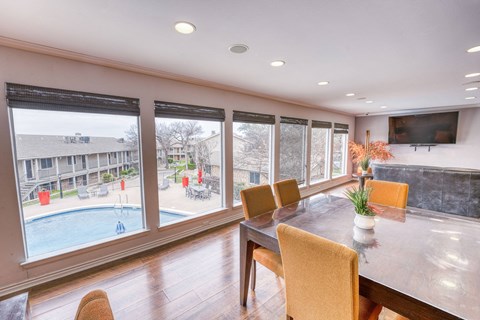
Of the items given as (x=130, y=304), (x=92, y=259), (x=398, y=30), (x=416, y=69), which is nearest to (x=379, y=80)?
(x=416, y=69)

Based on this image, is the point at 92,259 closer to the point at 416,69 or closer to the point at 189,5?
the point at 189,5

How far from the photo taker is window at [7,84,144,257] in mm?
2018

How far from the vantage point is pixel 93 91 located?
7.34 ft

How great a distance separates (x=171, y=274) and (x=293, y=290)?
5.02 ft

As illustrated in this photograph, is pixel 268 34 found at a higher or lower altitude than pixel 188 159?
higher

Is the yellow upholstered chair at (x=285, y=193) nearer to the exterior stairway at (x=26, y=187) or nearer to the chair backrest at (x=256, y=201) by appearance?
the chair backrest at (x=256, y=201)

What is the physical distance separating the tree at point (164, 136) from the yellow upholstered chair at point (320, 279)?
2203 mm

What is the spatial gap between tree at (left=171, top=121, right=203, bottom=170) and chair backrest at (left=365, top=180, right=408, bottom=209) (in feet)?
7.86

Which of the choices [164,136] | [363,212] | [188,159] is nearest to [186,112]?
[164,136]

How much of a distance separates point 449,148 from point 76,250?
846 cm

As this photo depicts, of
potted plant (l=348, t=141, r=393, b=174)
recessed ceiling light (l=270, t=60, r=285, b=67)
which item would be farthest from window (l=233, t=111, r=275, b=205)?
potted plant (l=348, t=141, r=393, b=174)

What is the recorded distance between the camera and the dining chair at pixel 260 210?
1685 millimetres

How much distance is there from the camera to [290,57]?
2203 mm

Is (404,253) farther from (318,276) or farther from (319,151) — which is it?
(319,151)
